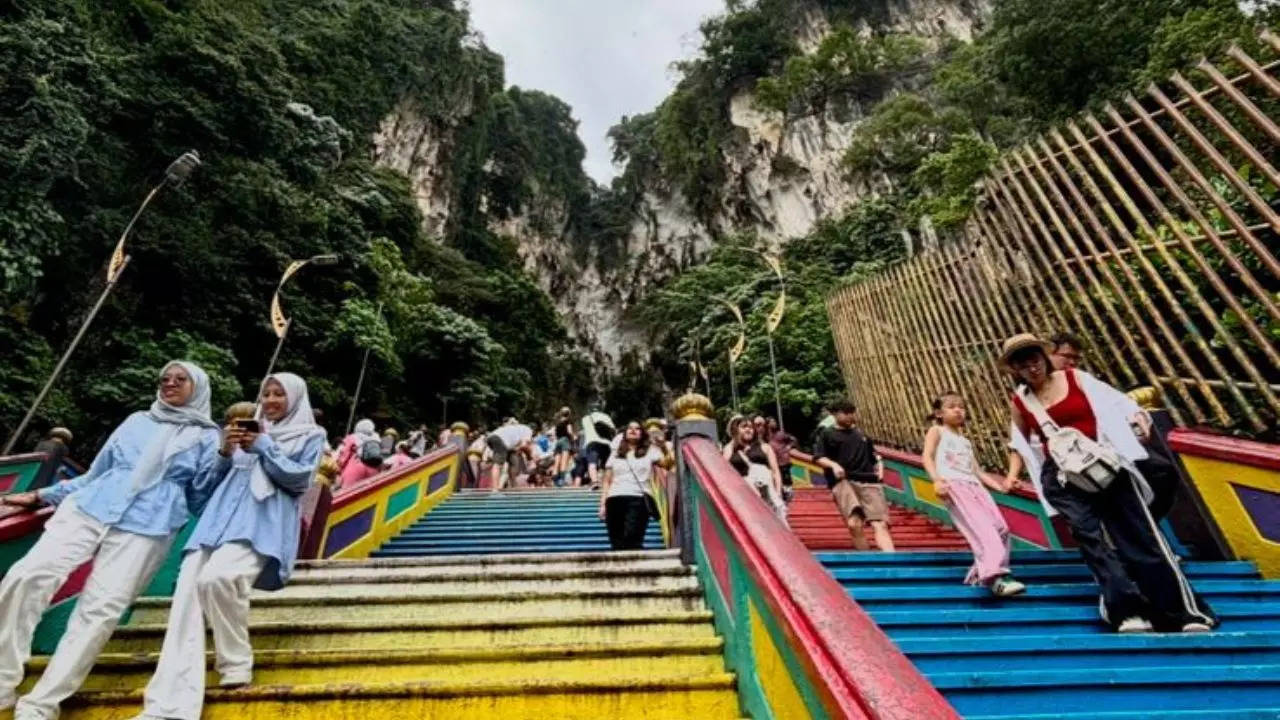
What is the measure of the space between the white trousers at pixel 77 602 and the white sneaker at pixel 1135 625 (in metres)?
3.95

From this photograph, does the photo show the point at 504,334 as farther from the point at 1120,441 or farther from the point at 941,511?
the point at 1120,441

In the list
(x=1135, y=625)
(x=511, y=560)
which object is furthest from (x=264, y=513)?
(x=1135, y=625)

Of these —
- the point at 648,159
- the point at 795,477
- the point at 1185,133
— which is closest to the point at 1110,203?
the point at 1185,133

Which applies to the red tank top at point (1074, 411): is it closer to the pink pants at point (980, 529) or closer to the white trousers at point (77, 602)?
the pink pants at point (980, 529)

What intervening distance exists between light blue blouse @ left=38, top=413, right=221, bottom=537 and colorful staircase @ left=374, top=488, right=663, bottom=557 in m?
2.87

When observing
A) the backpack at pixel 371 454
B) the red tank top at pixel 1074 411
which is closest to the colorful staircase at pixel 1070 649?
the red tank top at pixel 1074 411

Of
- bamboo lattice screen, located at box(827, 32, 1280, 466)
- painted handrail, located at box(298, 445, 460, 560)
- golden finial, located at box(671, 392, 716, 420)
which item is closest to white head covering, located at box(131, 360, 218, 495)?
painted handrail, located at box(298, 445, 460, 560)

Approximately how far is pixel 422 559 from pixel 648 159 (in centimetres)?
3764

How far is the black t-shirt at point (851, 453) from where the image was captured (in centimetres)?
459

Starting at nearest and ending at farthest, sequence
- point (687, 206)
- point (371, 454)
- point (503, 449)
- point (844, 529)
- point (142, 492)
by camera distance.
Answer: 1. point (142, 492)
2. point (844, 529)
3. point (371, 454)
4. point (503, 449)
5. point (687, 206)

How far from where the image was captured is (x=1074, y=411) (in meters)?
2.86

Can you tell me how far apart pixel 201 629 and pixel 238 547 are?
30cm

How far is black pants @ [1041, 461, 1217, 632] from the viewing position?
260cm

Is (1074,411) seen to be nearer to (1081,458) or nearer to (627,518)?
(1081,458)
